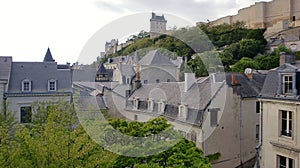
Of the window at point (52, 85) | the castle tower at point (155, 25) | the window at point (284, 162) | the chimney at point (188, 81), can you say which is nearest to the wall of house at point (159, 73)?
the castle tower at point (155, 25)

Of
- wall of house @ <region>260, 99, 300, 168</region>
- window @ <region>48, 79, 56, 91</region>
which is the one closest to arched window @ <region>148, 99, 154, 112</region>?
window @ <region>48, 79, 56, 91</region>

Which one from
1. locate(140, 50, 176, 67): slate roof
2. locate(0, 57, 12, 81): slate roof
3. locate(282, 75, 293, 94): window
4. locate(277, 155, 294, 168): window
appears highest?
locate(140, 50, 176, 67): slate roof

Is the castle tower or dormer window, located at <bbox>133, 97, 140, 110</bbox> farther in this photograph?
the castle tower

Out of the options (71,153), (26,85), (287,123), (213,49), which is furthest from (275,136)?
(213,49)

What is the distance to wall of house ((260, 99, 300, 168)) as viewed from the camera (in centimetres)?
1286

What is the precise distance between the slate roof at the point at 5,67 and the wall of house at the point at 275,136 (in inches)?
778

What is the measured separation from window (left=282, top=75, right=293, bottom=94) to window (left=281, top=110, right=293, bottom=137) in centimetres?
101

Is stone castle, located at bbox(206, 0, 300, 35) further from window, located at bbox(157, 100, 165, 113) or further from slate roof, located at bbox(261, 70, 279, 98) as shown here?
slate roof, located at bbox(261, 70, 279, 98)

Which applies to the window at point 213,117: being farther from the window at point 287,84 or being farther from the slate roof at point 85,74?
the slate roof at point 85,74

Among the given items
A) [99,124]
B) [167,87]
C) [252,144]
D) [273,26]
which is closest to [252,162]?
[252,144]

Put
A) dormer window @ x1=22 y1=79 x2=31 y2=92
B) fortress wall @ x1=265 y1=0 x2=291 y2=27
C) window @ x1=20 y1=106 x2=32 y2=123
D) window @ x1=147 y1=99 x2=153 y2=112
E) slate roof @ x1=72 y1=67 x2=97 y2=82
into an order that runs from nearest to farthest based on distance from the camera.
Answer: window @ x1=20 y1=106 x2=32 y2=123
window @ x1=147 y1=99 x2=153 y2=112
dormer window @ x1=22 y1=79 x2=31 y2=92
slate roof @ x1=72 y1=67 x2=97 y2=82
fortress wall @ x1=265 y1=0 x2=291 y2=27

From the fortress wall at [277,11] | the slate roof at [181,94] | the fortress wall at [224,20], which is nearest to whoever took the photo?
the slate roof at [181,94]

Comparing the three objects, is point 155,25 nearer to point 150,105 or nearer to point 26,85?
point 150,105

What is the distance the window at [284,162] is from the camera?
1337 centimetres
